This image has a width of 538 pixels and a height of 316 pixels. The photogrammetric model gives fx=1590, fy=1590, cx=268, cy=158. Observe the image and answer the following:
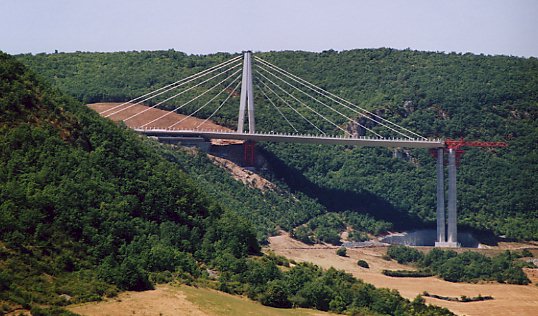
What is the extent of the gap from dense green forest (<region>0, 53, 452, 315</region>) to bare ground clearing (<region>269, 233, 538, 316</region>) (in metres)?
8.10

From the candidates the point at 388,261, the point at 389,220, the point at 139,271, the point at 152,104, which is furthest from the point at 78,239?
the point at 152,104

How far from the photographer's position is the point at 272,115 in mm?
119875

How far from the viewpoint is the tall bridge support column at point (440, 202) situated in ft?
347

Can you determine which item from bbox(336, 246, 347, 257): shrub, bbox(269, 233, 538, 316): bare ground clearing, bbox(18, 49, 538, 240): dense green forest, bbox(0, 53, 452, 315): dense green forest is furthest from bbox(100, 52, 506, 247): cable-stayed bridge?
bbox(0, 53, 452, 315): dense green forest

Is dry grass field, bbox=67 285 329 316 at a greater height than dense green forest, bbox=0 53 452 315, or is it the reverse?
dense green forest, bbox=0 53 452 315

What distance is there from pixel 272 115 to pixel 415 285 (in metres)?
35.7

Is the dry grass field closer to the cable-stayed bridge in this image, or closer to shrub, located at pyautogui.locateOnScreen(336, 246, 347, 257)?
shrub, located at pyautogui.locateOnScreen(336, 246, 347, 257)

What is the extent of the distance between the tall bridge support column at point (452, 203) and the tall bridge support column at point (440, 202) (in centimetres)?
41

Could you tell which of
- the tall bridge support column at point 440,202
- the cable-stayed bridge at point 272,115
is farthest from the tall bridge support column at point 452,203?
the tall bridge support column at point 440,202

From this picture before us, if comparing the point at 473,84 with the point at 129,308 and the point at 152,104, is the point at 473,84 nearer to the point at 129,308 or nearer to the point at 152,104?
the point at 152,104

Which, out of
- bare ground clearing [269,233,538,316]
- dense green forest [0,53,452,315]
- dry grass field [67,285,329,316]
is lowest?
bare ground clearing [269,233,538,316]

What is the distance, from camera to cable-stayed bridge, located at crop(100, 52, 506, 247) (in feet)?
355

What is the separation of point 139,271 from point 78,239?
11.0ft

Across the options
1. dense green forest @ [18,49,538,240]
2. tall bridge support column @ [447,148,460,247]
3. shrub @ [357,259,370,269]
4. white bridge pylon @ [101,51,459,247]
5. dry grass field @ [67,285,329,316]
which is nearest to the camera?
dry grass field @ [67,285,329,316]
